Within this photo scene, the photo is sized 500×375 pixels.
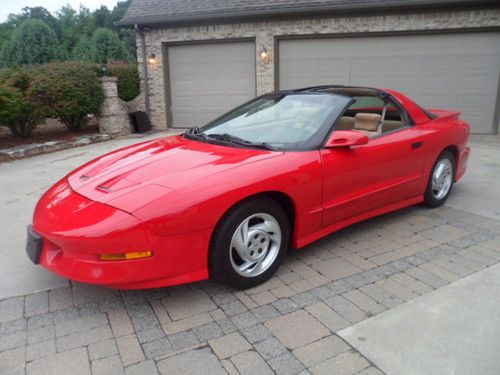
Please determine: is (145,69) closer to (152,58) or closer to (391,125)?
(152,58)

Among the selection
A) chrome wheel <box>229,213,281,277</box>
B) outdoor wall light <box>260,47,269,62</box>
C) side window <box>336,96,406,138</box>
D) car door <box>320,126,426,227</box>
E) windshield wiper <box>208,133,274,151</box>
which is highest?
outdoor wall light <box>260,47,269,62</box>

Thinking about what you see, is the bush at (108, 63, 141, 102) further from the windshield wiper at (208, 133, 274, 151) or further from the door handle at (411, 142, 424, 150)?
the door handle at (411, 142, 424, 150)

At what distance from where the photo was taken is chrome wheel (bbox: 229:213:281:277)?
10.1 feet

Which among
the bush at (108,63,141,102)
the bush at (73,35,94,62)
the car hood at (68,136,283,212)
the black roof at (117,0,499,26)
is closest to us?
the car hood at (68,136,283,212)

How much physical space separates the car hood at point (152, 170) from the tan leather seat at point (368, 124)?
1.54m

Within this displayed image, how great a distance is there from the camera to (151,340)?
2637 millimetres

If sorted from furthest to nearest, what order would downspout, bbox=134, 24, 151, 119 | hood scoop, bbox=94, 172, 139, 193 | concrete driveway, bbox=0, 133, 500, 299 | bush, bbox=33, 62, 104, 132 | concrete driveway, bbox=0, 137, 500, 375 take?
downspout, bbox=134, 24, 151, 119, bush, bbox=33, 62, 104, 132, concrete driveway, bbox=0, 133, 500, 299, hood scoop, bbox=94, 172, 139, 193, concrete driveway, bbox=0, 137, 500, 375

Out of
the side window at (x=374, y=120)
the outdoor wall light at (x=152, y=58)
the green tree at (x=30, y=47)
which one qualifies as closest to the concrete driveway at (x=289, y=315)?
the side window at (x=374, y=120)

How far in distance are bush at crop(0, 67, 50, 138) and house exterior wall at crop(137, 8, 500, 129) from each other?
330cm

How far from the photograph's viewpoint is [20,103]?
8.70 meters

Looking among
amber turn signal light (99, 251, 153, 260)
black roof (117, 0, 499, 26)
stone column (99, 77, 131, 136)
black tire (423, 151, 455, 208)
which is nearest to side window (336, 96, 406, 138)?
black tire (423, 151, 455, 208)

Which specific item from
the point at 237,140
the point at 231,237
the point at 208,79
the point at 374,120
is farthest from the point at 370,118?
the point at 208,79

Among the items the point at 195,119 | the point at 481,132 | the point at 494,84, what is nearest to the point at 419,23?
the point at 494,84

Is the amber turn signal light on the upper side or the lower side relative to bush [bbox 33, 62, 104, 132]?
lower
